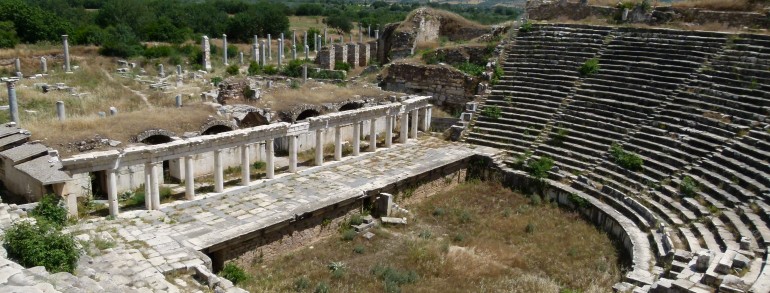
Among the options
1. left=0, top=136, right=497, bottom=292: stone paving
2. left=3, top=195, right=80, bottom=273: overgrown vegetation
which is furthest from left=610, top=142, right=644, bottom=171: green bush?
left=3, top=195, right=80, bottom=273: overgrown vegetation

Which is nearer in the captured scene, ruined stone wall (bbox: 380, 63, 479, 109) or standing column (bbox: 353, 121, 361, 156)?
standing column (bbox: 353, 121, 361, 156)

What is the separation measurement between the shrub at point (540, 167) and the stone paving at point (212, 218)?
6.96ft

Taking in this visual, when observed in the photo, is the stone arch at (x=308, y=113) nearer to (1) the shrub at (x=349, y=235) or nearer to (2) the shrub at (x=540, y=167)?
(1) the shrub at (x=349, y=235)

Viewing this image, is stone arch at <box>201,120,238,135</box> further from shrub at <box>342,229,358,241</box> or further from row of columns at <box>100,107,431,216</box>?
shrub at <box>342,229,358,241</box>

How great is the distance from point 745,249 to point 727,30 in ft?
41.7

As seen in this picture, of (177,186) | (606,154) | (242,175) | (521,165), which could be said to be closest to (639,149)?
(606,154)

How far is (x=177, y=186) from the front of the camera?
53.6 ft

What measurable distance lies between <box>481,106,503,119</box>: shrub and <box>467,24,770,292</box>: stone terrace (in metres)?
0.19

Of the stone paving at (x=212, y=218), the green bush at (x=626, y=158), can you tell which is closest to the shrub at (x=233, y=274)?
the stone paving at (x=212, y=218)

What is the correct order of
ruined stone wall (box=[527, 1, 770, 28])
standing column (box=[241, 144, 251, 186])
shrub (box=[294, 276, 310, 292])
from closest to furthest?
shrub (box=[294, 276, 310, 292]) → standing column (box=[241, 144, 251, 186]) → ruined stone wall (box=[527, 1, 770, 28])

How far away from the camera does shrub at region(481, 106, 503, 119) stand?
71.3 ft

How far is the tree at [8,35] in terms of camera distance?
125ft

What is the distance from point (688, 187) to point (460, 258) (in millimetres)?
6024

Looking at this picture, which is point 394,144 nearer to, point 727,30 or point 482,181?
point 482,181
